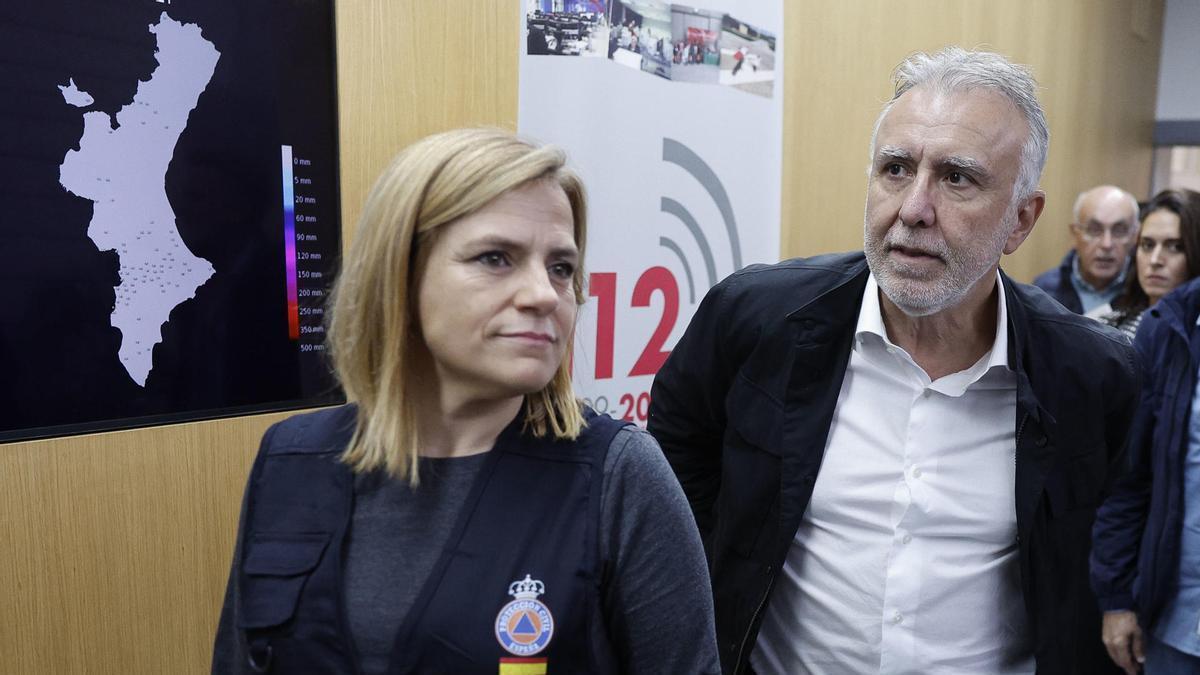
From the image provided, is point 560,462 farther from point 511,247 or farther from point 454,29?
point 454,29

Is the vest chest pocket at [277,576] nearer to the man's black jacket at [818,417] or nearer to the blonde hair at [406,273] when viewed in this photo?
the blonde hair at [406,273]

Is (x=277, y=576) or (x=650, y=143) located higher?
(x=650, y=143)

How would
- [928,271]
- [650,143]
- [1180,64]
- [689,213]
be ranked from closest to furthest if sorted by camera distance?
[928,271] → [650,143] → [689,213] → [1180,64]

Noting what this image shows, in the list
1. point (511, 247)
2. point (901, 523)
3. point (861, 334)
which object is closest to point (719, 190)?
point (861, 334)

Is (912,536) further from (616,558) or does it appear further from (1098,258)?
(1098,258)

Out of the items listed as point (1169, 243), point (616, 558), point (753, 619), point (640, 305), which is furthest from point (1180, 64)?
point (616, 558)

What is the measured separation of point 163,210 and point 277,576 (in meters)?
0.90

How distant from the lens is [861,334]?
6.17 feet

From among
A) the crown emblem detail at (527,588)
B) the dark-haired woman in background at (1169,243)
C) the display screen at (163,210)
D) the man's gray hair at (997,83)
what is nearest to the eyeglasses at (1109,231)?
the dark-haired woman in background at (1169,243)

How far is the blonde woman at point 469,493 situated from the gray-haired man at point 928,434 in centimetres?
61

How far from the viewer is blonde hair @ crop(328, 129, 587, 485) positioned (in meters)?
1.19

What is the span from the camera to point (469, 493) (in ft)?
3.94

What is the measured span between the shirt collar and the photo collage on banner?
1.11 metres

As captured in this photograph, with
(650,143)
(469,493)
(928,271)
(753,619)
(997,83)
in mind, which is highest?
(997,83)
